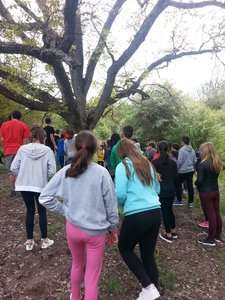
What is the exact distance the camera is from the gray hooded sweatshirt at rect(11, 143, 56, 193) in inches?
124

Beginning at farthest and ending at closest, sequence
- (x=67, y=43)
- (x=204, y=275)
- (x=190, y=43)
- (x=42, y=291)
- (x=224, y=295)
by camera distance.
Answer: (x=190, y=43) < (x=67, y=43) < (x=204, y=275) < (x=224, y=295) < (x=42, y=291)

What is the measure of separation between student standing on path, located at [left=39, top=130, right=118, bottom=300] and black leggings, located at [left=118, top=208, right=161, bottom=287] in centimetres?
29

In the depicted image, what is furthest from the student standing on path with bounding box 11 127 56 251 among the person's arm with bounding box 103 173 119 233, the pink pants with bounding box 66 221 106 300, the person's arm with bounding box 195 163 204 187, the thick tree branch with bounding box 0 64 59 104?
the thick tree branch with bounding box 0 64 59 104

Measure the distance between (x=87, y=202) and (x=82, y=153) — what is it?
46 cm

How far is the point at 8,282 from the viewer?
2.82 metres

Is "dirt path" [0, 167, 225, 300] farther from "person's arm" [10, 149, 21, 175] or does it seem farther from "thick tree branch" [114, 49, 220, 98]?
"thick tree branch" [114, 49, 220, 98]

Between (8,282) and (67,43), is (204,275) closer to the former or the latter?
(8,282)

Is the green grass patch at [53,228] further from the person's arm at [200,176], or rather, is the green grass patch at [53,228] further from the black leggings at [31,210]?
the person's arm at [200,176]

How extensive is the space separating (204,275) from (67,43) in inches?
210

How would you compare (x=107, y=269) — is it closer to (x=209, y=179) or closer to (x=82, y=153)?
(x=82, y=153)

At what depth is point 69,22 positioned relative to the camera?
4770mm

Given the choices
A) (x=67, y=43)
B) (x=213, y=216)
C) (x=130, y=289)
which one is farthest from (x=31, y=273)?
(x=67, y=43)

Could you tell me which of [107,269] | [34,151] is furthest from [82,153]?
[107,269]

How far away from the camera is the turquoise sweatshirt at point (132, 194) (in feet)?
7.68
